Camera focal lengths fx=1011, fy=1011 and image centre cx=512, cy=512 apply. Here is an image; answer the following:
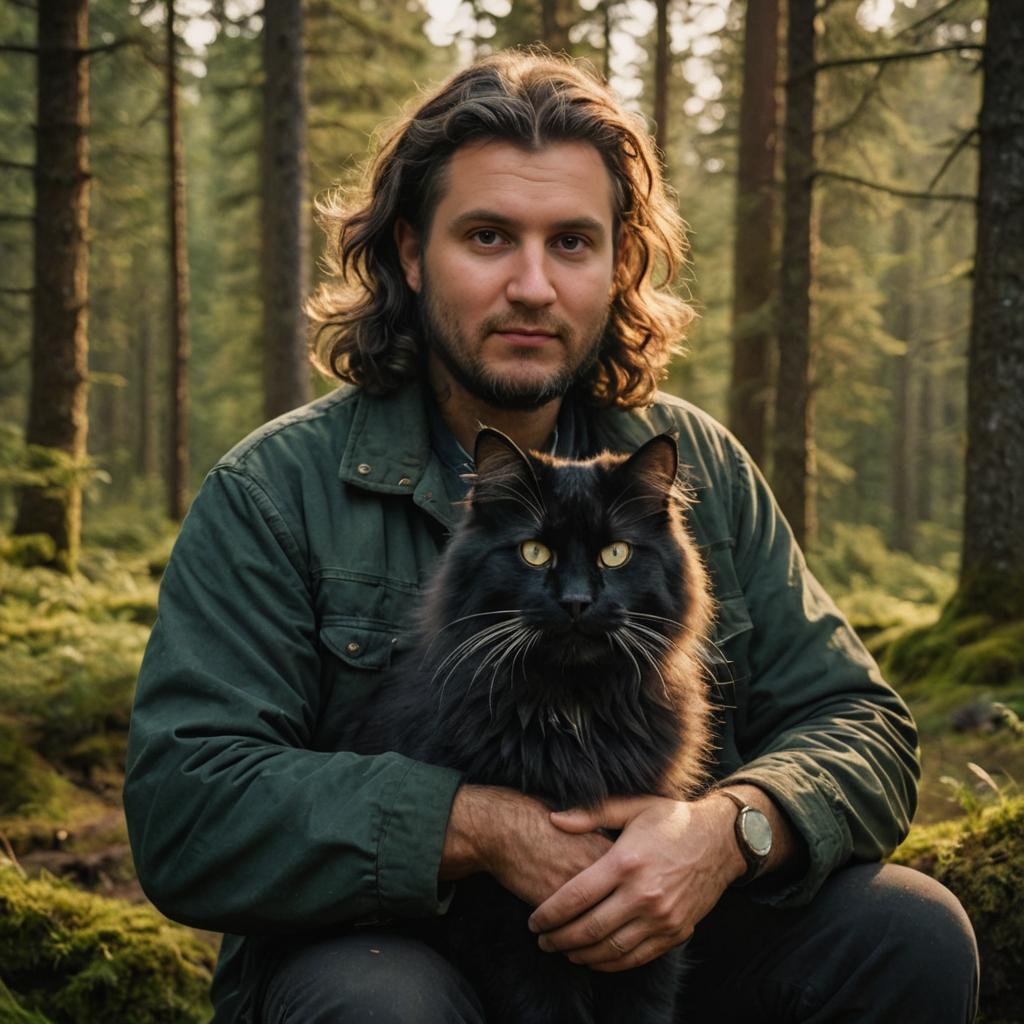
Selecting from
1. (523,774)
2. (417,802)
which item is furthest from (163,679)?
(523,774)

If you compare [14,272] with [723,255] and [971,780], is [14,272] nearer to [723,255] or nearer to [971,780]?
[723,255]

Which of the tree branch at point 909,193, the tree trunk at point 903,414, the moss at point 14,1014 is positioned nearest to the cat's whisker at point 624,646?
the moss at point 14,1014

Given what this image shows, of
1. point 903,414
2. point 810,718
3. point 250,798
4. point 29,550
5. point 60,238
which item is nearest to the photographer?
point 250,798

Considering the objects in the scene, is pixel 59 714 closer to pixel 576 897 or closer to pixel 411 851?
pixel 411 851

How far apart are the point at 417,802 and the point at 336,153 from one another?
14889 mm

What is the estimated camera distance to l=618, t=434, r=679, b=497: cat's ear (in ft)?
7.63

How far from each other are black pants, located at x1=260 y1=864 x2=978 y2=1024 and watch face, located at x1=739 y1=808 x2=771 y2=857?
0.31 metres

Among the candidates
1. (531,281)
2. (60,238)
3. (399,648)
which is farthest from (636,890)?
(60,238)

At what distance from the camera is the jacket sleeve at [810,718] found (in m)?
2.33

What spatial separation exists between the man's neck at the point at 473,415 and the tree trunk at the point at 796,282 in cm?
694

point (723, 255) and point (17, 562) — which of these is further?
point (723, 255)

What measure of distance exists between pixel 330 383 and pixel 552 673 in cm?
491

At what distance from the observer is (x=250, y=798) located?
2.04 m

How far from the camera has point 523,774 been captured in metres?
2.19
